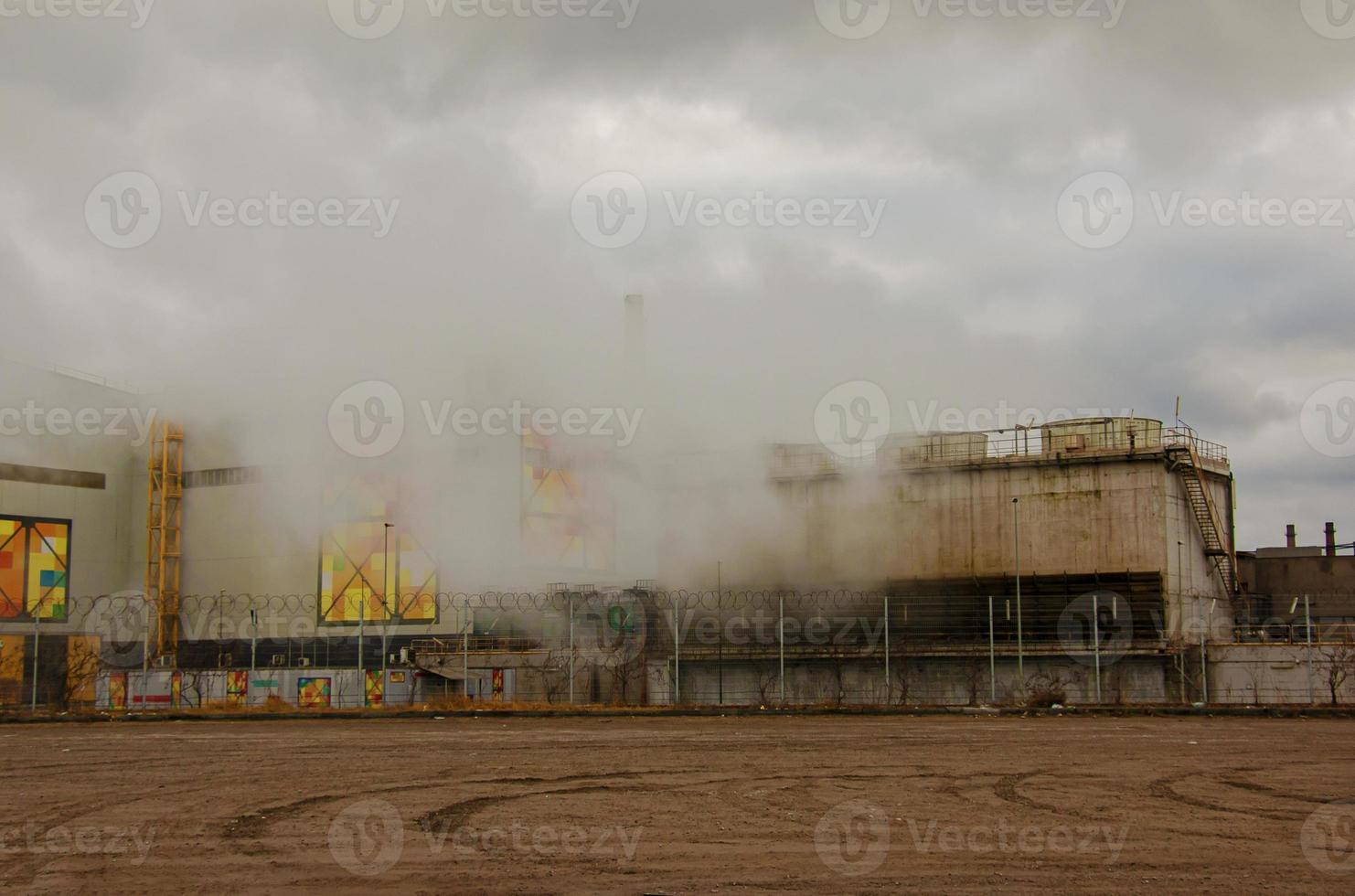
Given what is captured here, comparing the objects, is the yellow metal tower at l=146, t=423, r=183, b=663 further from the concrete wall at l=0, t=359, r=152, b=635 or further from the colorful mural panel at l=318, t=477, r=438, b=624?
the colorful mural panel at l=318, t=477, r=438, b=624

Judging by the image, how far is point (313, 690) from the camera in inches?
1553

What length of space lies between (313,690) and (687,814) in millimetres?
29630

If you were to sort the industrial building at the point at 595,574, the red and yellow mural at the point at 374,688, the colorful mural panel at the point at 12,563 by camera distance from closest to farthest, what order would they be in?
the industrial building at the point at 595,574 < the red and yellow mural at the point at 374,688 < the colorful mural panel at the point at 12,563

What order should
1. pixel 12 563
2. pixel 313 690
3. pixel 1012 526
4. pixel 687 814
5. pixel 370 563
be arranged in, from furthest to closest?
pixel 12 563
pixel 370 563
pixel 1012 526
pixel 313 690
pixel 687 814

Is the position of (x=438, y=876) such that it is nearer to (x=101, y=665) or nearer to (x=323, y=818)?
(x=323, y=818)

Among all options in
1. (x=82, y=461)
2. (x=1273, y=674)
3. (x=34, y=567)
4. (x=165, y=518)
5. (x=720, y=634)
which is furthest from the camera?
(x=165, y=518)

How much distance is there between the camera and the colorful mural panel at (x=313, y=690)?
1533 inches

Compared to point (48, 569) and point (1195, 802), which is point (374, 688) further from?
point (1195, 802)

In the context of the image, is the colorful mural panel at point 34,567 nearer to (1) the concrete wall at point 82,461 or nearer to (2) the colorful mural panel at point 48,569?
(2) the colorful mural panel at point 48,569

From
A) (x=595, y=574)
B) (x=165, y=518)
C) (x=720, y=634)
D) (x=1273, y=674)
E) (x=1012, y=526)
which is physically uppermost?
(x=165, y=518)

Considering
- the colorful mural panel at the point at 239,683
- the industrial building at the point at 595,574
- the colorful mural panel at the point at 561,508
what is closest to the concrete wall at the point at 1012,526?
the industrial building at the point at 595,574

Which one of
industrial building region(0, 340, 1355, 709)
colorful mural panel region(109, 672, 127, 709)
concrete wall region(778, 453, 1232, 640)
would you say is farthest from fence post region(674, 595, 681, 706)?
colorful mural panel region(109, 672, 127, 709)

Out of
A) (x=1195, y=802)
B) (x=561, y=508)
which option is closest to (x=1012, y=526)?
(x=561, y=508)

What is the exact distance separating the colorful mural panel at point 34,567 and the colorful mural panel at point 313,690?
13.7 m
